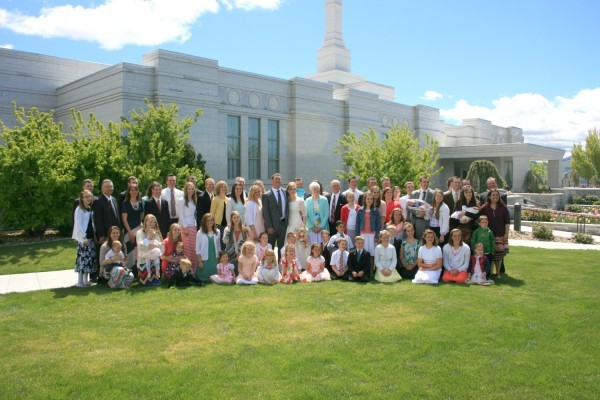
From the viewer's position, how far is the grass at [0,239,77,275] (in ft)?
34.4

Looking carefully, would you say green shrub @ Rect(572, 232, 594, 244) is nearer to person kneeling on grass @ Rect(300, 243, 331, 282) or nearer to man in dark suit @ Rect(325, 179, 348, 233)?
man in dark suit @ Rect(325, 179, 348, 233)

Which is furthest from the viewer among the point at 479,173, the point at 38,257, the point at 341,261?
the point at 479,173

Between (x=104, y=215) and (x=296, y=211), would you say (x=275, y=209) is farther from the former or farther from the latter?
(x=104, y=215)

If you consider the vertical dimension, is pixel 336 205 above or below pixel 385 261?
above

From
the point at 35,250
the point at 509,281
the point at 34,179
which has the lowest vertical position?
the point at 509,281

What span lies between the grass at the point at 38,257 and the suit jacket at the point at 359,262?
5979 millimetres

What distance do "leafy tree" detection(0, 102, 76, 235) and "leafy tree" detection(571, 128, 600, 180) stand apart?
45.8 metres

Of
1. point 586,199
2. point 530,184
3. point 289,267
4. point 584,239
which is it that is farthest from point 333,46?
point 289,267

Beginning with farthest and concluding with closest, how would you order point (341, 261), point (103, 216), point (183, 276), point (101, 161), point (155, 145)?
point (155, 145) < point (101, 161) < point (341, 261) < point (103, 216) < point (183, 276)

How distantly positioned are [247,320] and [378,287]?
9.23 feet

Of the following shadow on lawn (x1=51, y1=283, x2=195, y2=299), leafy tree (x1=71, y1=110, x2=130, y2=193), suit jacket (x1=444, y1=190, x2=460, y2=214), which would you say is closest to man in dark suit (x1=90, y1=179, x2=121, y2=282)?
shadow on lawn (x1=51, y1=283, x2=195, y2=299)

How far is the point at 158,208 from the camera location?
937 centimetres

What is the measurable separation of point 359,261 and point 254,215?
216cm

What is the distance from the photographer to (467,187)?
30.5 ft
